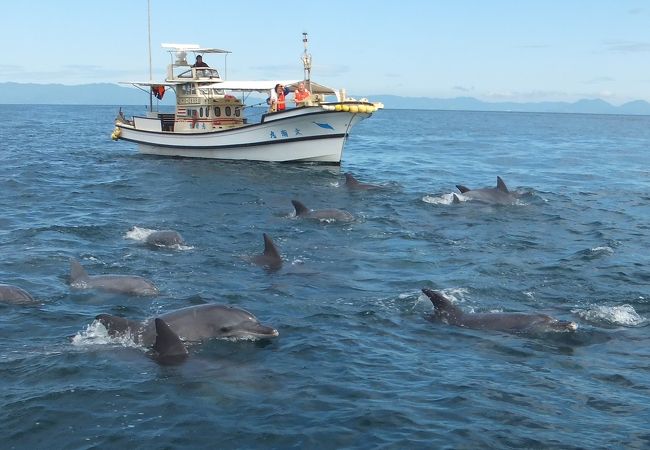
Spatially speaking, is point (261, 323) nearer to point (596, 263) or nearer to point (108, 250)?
point (108, 250)

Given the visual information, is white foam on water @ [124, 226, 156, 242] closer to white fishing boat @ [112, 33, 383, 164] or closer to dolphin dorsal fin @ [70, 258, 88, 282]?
dolphin dorsal fin @ [70, 258, 88, 282]

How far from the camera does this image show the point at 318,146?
39.6 meters

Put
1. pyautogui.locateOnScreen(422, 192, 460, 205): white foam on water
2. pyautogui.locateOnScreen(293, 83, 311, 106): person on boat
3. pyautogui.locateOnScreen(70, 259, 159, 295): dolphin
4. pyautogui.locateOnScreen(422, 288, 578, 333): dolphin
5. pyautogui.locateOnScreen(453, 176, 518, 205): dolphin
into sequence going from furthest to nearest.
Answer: pyautogui.locateOnScreen(293, 83, 311, 106): person on boat, pyautogui.locateOnScreen(422, 192, 460, 205): white foam on water, pyautogui.locateOnScreen(453, 176, 518, 205): dolphin, pyautogui.locateOnScreen(70, 259, 159, 295): dolphin, pyautogui.locateOnScreen(422, 288, 578, 333): dolphin

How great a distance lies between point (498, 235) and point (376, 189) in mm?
10380

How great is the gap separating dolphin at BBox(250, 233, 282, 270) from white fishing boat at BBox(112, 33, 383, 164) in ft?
64.3

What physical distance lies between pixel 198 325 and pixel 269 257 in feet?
19.0

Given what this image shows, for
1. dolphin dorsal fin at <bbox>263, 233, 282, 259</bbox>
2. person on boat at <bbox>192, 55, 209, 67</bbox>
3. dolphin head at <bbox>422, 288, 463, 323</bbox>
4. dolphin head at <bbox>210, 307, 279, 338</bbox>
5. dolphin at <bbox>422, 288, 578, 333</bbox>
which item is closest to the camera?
dolphin head at <bbox>210, 307, 279, 338</bbox>

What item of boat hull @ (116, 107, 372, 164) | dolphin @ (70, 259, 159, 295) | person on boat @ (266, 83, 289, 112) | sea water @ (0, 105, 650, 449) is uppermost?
person on boat @ (266, 83, 289, 112)

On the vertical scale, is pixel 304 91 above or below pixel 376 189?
above

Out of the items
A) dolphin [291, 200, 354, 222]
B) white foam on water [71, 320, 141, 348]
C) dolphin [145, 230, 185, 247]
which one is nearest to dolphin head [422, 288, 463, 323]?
white foam on water [71, 320, 141, 348]

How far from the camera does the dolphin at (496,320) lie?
13488mm

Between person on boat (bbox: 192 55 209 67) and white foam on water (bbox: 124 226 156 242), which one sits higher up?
person on boat (bbox: 192 55 209 67)

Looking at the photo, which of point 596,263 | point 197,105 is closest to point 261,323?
point 596,263

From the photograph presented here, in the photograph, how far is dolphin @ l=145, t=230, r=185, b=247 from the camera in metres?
20.2
